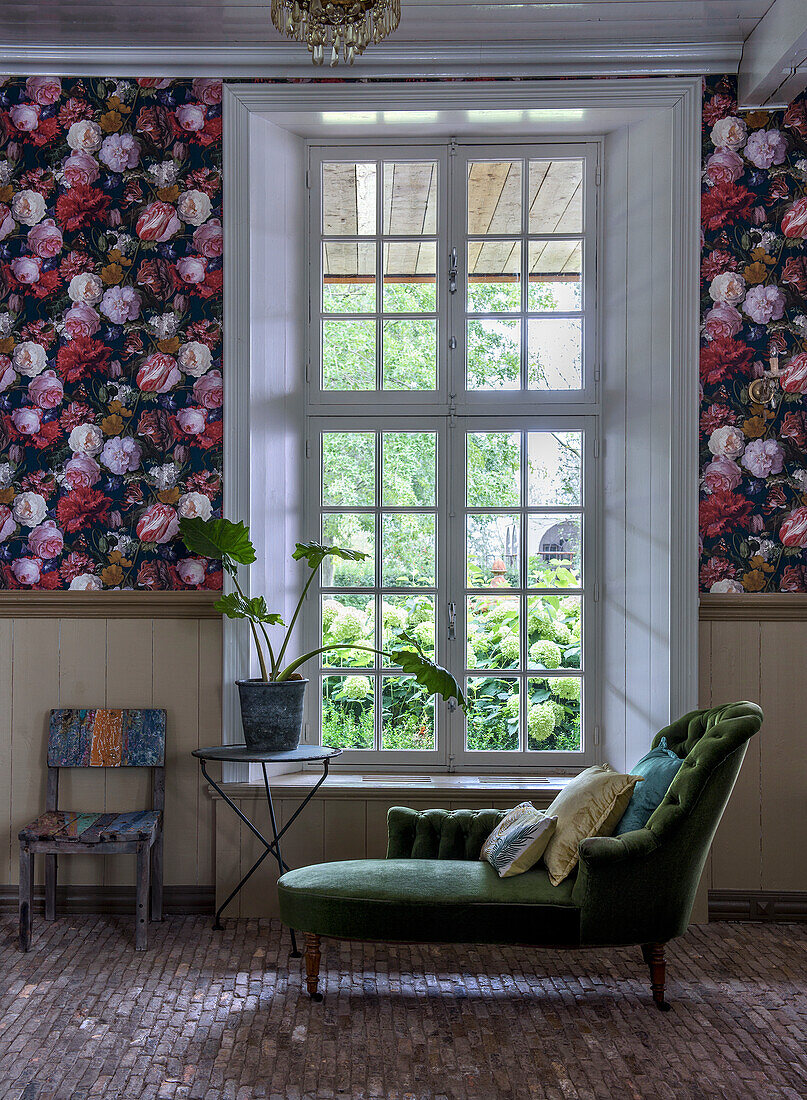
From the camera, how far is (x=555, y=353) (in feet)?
13.6

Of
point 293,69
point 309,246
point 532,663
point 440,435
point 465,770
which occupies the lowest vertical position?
point 465,770

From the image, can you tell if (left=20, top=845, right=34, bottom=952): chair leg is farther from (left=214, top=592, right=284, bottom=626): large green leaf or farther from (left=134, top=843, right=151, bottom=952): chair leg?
(left=214, top=592, right=284, bottom=626): large green leaf

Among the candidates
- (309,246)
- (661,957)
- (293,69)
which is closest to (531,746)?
(661,957)

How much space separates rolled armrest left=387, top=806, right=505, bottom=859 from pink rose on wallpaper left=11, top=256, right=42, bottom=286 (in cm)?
269

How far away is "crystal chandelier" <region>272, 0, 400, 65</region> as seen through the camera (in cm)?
245

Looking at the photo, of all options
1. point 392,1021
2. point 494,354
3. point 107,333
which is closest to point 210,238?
point 107,333

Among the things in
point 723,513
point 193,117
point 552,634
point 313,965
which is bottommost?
point 313,965

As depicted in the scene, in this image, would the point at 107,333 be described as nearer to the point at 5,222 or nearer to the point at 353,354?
the point at 5,222

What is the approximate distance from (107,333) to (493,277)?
175 centimetres

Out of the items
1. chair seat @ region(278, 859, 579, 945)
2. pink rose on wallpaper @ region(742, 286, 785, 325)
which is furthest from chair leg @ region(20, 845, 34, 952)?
pink rose on wallpaper @ region(742, 286, 785, 325)

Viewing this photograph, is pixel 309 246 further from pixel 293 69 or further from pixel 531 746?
pixel 531 746

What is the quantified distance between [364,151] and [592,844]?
316cm

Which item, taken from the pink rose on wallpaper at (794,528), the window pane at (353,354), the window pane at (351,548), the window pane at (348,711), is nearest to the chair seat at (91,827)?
the window pane at (348,711)

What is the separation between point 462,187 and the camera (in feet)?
13.5
